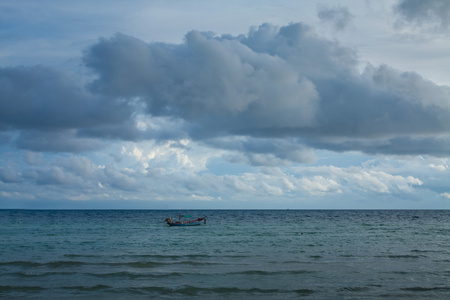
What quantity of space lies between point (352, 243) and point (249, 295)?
26613mm

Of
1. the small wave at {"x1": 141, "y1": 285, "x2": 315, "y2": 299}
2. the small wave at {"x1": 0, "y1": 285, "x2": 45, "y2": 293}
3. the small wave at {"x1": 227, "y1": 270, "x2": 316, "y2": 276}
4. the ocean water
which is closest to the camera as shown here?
the small wave at {"x1": 141, "y1": 285, "x2": 315, "y2": 299}

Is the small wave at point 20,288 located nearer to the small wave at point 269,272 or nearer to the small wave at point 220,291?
the small wave at point 220,291

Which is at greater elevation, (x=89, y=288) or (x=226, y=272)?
(x=226, y=272)

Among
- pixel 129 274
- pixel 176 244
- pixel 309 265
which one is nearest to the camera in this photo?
pixel 129 274

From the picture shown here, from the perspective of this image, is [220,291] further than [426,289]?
No

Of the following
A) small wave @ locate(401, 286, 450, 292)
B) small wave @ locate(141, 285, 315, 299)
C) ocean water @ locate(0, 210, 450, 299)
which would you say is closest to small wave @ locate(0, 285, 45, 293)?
ocean water @ locate(0, 210, 450, 299)

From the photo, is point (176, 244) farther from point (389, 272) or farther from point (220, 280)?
point (389, 272)

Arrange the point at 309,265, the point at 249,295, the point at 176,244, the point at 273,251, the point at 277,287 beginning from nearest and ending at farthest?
the point at 249,295 < the point at 277,287 < the point at 309,265 < the point at 273,251 < the point at 176,244

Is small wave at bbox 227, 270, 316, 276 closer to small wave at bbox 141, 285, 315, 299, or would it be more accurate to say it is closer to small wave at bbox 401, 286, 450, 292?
small wave at bbox 141, 285, 315, 299

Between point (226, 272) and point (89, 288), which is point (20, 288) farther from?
point (226, 272)

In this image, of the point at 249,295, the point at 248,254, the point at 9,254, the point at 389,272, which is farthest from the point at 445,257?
the point at 9,254

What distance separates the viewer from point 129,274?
2736 centimetres

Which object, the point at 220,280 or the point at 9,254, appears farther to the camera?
the point at 9,254

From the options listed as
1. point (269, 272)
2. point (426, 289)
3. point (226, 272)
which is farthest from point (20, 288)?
point (426, 289)
